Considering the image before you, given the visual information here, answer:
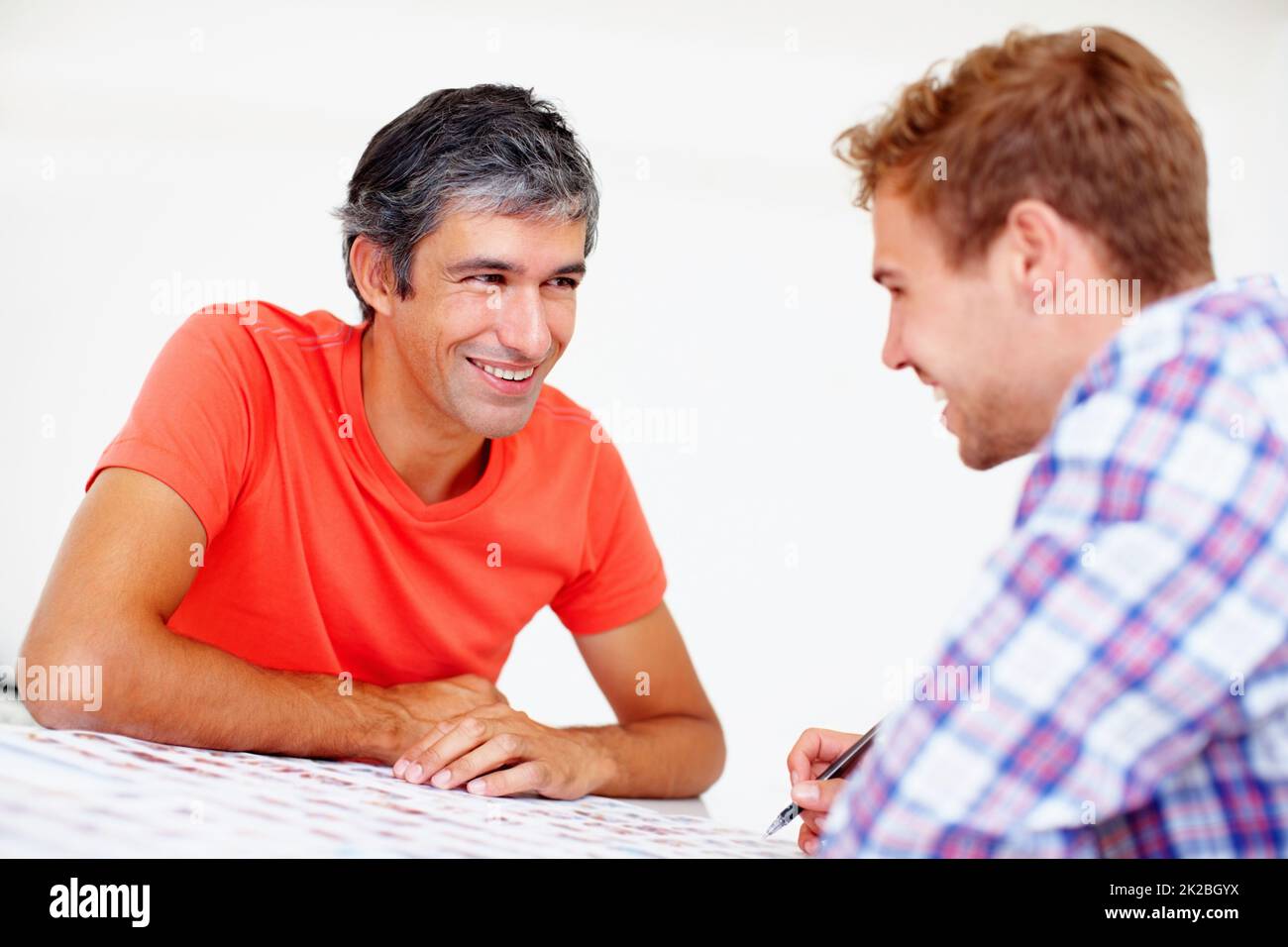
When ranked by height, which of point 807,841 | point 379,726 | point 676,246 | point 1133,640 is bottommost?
point 807,841

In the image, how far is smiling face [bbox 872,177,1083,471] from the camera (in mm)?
1074

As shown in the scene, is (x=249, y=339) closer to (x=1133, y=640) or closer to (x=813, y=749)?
(x=813, y=749)

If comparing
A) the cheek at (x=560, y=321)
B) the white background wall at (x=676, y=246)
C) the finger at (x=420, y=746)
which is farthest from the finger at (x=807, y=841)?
the white background wall at (x=676, y=246)

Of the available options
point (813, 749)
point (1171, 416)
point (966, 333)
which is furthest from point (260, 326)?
point (1171, 416)

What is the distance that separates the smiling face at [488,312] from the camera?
1867 millimetres

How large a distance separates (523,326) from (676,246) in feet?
5.98

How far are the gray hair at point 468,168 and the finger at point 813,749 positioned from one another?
84cm

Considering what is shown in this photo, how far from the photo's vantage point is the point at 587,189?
1970 millimetres

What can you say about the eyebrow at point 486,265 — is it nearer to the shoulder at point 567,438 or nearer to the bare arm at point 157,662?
the shoulder at point 567,438

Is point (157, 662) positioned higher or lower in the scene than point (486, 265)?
lower

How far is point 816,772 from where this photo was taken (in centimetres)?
155

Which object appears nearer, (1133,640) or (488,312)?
(1133,640)

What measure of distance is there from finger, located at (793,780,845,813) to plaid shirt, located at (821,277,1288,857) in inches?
21.4
